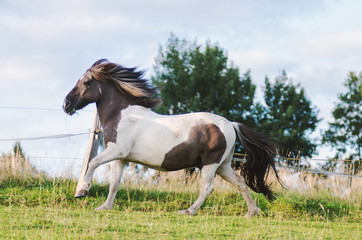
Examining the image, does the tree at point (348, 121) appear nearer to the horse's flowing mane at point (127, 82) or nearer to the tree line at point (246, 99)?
the tree line at point (246, 99)

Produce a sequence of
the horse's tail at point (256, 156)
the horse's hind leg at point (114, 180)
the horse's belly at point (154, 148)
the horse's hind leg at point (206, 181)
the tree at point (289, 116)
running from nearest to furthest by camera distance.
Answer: the horse's belly at point (154, 148) → the horse's hind leg at point (206, 181) → the horse's hind leg at point (114, 180) → the horse's tail at point (256, 156) → the tree at point (289, 116)

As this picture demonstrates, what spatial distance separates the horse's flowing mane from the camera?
7.84 meters

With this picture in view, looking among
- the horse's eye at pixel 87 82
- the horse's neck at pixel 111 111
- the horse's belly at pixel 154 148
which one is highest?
the horse's eye at pixel 87 82

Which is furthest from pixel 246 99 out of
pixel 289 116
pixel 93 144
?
pixel 93 144

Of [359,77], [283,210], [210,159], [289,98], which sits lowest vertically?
[283,210]

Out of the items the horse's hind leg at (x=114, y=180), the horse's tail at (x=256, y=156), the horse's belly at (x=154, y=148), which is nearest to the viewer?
the horse's belly at (x=154, y=148)

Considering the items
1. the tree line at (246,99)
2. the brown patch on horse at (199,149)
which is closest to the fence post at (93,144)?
the brown patch on horse at (199,149)

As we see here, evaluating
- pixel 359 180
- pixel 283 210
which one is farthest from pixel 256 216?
pixel 359 180

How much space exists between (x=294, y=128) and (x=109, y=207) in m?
25.5

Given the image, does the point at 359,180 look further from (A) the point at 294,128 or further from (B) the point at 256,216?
(A) the point at 294,128

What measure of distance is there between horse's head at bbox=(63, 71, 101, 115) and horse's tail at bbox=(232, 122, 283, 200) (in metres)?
2.52

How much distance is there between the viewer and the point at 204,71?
105 feet

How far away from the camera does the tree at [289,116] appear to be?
29681mm

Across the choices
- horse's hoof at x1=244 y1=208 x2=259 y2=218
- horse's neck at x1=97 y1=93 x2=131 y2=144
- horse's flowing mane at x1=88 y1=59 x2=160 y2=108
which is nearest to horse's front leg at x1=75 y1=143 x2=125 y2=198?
horse's neck at x1=97 y1=93 x2=131 y2=144
